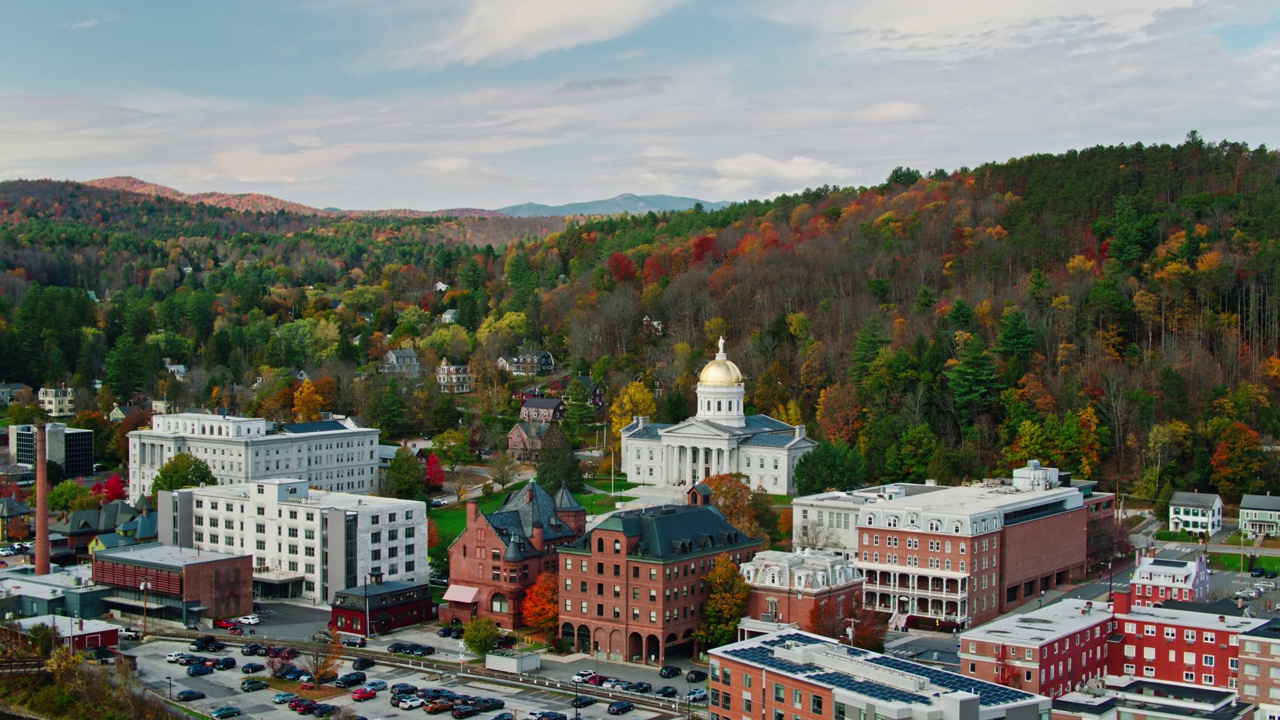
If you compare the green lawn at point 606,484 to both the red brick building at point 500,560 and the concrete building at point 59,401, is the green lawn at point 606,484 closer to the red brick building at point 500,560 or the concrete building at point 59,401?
the red brick building at point 500,560

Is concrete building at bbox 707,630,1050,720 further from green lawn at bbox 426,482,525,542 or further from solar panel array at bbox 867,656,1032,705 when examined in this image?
green lawn at bbox 426,482,525,542

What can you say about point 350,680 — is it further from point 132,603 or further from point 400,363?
point 400,363

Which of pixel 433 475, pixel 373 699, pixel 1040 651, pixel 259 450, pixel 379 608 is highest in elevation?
pixel 259 450

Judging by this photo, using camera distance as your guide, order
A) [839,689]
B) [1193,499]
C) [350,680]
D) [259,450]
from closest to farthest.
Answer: [839,689]
[350,680]
[1193,499]
[259,450]

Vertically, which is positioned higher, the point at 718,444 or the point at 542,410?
the point at 542,410

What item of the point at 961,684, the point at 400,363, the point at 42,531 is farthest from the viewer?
the point at 400,363

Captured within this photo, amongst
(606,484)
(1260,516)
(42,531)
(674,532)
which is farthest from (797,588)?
(606,484)
